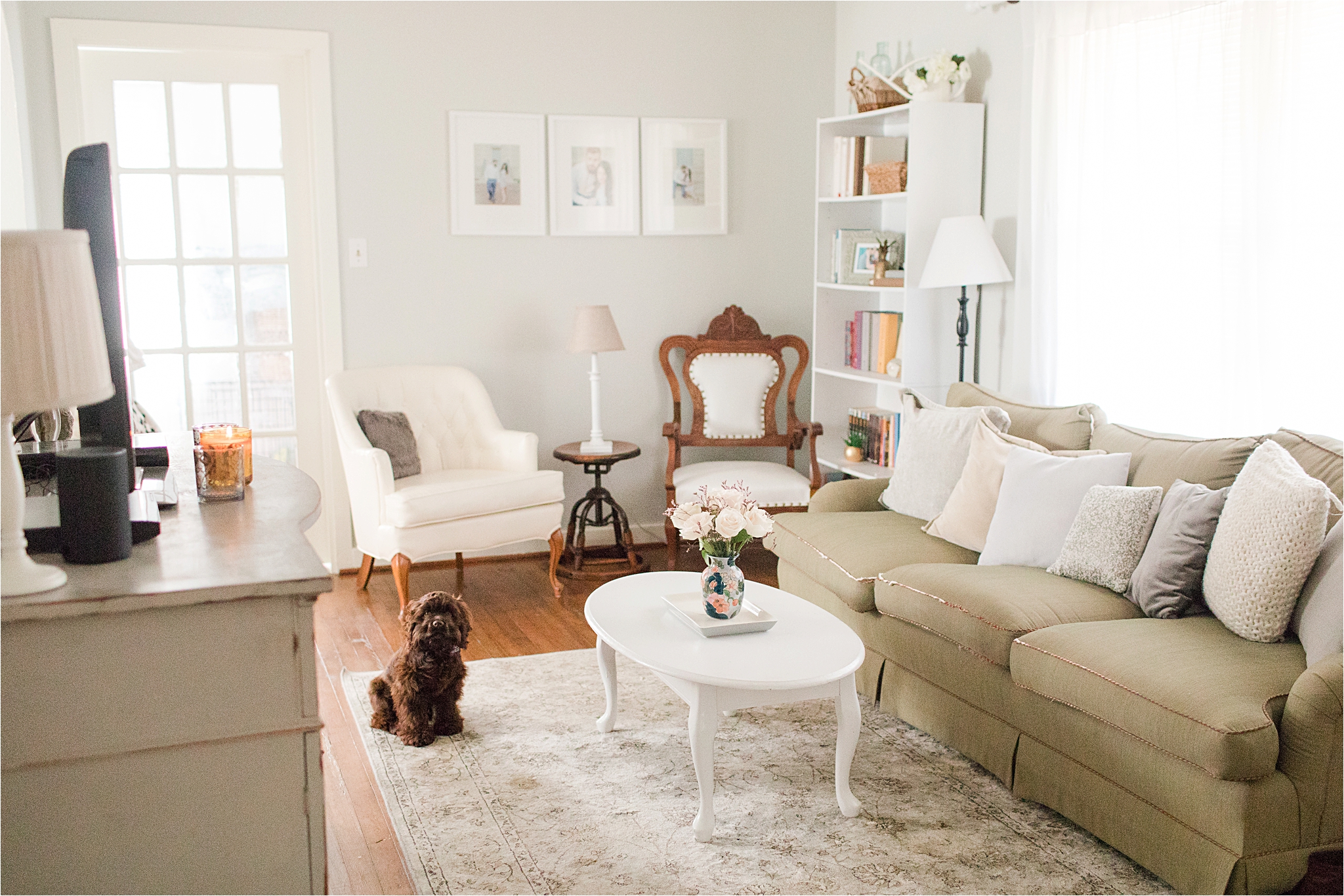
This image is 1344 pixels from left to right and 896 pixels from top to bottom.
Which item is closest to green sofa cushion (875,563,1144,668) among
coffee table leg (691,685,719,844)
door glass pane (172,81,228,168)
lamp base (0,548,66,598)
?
coffee table leg (691,685,719,844)

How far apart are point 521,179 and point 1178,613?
130 inches

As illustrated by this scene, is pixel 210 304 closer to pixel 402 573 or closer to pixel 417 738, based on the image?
pixel 402 573

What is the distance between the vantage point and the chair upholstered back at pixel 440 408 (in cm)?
461

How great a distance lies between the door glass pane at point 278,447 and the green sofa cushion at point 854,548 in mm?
2185

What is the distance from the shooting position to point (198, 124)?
450cm

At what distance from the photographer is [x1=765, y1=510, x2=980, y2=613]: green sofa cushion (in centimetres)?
328

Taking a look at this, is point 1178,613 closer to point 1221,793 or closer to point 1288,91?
point 1221,793

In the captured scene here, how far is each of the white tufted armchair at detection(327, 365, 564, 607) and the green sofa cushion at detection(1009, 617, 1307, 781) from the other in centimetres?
224

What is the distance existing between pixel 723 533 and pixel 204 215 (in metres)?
2.98

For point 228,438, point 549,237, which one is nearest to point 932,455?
point 549,237

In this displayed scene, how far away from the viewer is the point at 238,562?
1.59 meters

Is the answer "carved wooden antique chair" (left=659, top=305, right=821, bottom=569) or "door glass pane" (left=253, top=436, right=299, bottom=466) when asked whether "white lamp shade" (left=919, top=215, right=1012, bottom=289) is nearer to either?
"carved wooden antique chair" (left=659, top=305, right=821, bottom=569)

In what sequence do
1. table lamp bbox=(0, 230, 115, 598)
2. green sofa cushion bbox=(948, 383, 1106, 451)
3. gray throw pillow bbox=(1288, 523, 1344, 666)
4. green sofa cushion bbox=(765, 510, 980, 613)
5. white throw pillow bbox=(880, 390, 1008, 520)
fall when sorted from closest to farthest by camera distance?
table lamp bbox=(0, 230, 115, 598) → gray throw pillow bbox=(1288, 523, 1344, 666) → green sofa cushion bbox=(765, 510, 980, 613) → green sofa cushion bbox=(948, 383, 1106, 451) → white throw pillow bbox=(880, 390, 1008, 520)

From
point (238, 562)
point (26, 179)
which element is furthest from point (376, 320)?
point (238, 562)
